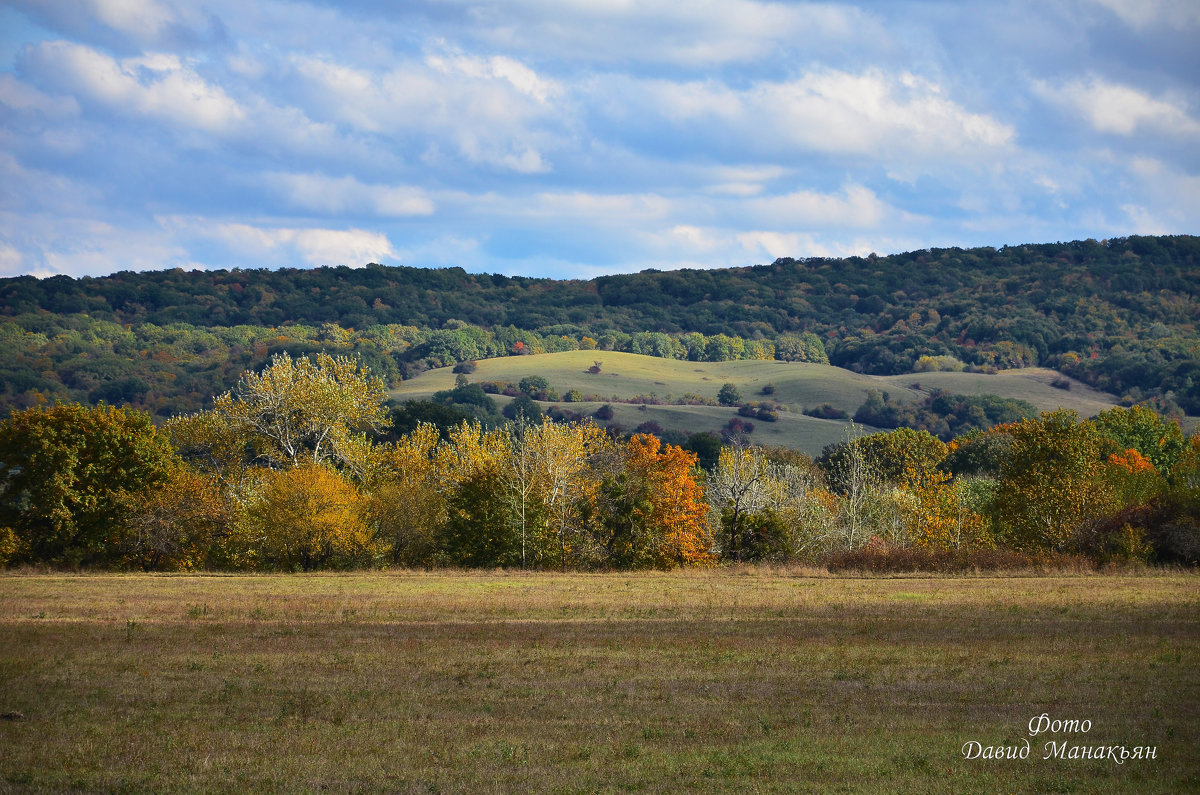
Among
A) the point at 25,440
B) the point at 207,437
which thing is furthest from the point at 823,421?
A: the point at 25,440

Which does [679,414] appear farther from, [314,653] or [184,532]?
[314,653]

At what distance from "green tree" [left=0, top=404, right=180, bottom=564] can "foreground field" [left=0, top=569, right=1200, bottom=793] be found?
56.5 feet

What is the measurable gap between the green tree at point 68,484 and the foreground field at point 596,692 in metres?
17.2

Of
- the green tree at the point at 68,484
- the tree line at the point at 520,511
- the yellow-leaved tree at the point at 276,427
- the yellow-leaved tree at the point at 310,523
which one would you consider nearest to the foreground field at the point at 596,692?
the yellow-leaved tree at the point at 310,523

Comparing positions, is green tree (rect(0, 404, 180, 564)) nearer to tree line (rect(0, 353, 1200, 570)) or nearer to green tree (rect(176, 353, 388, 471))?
tree line (rect(0, 353, 1200, 570))

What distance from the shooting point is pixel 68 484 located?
163 ft

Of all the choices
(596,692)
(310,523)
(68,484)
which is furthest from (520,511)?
(596,692)

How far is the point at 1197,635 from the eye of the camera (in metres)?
24.9

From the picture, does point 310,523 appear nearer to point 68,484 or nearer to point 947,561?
point 68,484

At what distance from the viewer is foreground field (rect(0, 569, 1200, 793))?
1459cm

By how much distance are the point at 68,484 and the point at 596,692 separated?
39.1 metres

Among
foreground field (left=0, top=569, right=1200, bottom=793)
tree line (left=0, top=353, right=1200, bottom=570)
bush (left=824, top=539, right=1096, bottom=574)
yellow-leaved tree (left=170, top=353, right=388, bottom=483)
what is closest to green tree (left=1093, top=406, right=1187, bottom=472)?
tree line (left=0, top=353, right=1200, bottom=570)

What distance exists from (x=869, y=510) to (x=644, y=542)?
1867cm

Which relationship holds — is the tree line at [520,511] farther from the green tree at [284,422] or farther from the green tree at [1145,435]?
the green tree at [1145,435]
